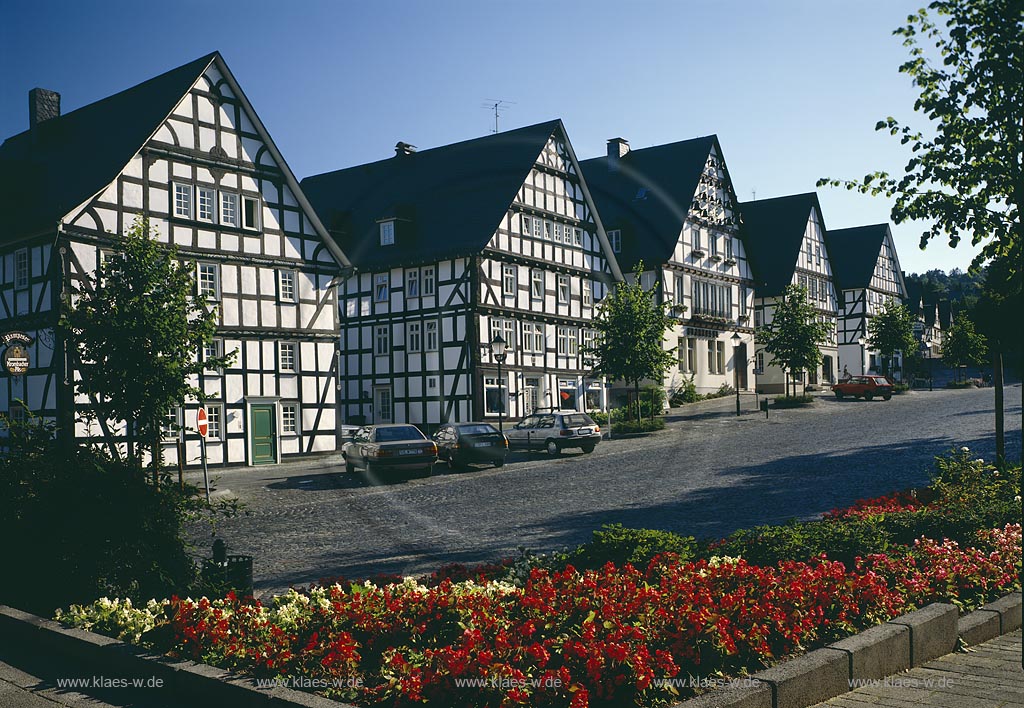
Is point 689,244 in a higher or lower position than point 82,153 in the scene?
lower

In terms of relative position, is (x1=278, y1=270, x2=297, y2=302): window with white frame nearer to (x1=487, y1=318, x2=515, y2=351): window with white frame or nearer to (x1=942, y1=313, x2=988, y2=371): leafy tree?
(x1=487, y1=318, x2=515, y2=351): window with white frame

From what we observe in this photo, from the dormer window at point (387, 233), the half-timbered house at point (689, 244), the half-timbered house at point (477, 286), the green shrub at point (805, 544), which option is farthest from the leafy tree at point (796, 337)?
the green shrub at point (805, 544)

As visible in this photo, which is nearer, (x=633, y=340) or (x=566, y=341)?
(x=633, y=340)

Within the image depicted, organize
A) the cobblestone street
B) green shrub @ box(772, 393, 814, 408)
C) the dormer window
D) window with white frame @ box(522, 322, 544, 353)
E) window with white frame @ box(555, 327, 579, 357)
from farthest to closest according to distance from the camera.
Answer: green shrub @ box(772, 393, 814, 408)
window with white frame @ box(555, 327, 579, 357)
the dormer window
window with white frame @ box(522, 322, 544, 353)
the cobblestone street

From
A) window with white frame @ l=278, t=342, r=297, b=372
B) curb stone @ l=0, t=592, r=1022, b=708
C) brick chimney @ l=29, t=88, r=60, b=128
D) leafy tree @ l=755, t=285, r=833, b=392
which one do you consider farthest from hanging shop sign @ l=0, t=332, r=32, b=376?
leafy tree @ l=755, t=285, r=833, b=392

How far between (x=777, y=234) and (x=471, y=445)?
45.6 metres

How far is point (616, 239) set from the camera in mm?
54562

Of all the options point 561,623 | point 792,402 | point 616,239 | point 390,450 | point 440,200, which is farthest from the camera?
point 616,239

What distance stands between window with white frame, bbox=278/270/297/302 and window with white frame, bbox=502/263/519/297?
10.3 meters

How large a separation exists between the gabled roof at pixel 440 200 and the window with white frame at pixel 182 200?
12.4m

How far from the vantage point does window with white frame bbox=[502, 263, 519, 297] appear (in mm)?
42000

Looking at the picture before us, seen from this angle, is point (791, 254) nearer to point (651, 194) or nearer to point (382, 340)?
point (651, 194)

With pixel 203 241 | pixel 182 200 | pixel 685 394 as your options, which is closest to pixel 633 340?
pixel 685 394

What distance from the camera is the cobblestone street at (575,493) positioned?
14.9 meters
